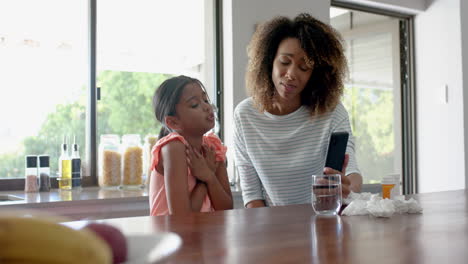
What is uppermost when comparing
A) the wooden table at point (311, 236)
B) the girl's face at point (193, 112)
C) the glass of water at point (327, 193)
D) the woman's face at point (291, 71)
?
the woman's face at point (291, 71)

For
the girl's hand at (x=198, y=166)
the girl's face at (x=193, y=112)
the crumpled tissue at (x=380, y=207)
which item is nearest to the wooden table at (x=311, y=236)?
the crumpled tissue at (x=380, y=207)

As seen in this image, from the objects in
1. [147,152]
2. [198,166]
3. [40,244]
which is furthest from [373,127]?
[40,244]

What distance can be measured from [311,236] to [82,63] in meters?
2.06

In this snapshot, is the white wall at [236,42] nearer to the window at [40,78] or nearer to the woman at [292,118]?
Result: the window at [40,78]

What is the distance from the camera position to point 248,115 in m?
1.62

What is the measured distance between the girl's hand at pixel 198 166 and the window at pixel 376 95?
2.53 meters

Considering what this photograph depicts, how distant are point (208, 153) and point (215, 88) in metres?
1.31

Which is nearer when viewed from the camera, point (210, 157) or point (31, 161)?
point (210, 157)

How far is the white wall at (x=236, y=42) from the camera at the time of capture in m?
2.71

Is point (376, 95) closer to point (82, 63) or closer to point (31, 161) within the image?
point (82, 63)

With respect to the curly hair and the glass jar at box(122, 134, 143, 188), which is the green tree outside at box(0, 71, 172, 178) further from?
the curly hair

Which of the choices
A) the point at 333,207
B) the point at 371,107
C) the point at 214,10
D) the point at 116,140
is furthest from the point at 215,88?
the point at 333,207

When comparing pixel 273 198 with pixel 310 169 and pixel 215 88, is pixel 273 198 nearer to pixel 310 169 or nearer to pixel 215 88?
pixel 310 169

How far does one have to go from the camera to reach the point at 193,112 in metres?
1.53
